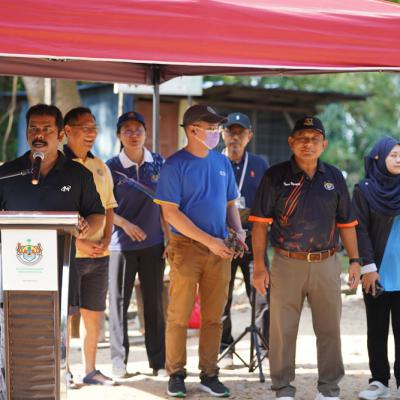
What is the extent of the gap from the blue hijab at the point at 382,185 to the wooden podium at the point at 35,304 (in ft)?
7.73

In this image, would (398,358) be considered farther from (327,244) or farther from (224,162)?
(224,162)

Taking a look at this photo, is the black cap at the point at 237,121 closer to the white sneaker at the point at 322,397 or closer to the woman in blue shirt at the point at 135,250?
the woman in blue shirt at the point at 135,250

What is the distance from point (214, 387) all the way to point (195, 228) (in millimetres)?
1253

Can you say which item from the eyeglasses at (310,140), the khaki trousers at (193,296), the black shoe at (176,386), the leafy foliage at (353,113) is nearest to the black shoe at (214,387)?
the khaki trousers at (193,296)

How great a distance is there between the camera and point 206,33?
395 cm

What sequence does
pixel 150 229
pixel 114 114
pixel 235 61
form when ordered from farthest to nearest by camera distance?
pixel 114 114
pixel 150 229
pixel 235 61

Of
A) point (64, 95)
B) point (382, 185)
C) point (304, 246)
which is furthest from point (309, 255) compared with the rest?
point (64, 95)

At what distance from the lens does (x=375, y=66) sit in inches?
167

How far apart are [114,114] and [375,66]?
1152 centimetres

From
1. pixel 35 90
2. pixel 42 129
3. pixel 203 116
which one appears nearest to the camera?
pixel 42 129

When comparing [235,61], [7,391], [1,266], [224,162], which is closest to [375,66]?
[235,61]

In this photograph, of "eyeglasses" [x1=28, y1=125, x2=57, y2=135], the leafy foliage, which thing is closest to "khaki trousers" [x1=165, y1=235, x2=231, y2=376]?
"eyeglasses" [x1=28, y1=125, x2=57, y2=135]

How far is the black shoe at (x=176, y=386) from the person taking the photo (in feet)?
18.4

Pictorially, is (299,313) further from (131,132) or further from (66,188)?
(131,132)
